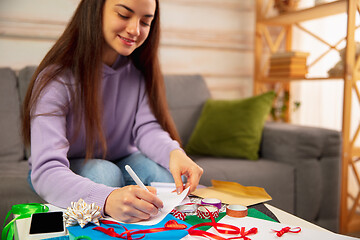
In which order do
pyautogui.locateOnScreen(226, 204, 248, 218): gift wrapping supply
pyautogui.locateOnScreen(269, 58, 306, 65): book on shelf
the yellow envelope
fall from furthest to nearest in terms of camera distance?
pyautogui.locateOnScreen(269, 58, 306, 65): book on shelf, the yellow envelope, pyautogui.locateOnScreen(226, 204, 248, 218): gift wrapping supply

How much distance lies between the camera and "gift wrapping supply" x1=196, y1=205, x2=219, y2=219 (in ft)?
2.46

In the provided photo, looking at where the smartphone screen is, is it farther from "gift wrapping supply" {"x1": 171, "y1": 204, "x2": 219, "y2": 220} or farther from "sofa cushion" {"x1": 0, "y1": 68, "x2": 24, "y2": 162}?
"sofa cushion" {"x1": 0, "y1": 68, "x2": 24, "y2": 162}

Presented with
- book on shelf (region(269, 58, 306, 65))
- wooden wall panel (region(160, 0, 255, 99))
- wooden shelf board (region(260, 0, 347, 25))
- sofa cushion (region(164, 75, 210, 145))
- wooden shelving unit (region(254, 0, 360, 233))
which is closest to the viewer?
wooden shelving unit (region(254, 0, 360, 233))

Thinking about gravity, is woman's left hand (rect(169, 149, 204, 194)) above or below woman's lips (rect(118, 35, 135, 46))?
below

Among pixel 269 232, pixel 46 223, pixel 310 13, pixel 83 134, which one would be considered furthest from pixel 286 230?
pixel 310 13

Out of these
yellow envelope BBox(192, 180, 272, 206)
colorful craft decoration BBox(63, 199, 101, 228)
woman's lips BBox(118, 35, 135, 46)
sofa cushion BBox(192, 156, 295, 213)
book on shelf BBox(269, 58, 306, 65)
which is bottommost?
sofa cushion BBox(192, 156, 295, 213)

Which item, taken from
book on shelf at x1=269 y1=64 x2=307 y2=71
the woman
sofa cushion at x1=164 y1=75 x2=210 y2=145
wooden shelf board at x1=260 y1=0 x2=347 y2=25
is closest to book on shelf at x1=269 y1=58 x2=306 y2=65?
book on shelf at x1=269 y1=64 x2=307 y2=71

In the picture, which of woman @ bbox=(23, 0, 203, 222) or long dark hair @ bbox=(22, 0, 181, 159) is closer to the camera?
woman @ bbox=(23, 0, 203, 222)

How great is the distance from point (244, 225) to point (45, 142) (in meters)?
0.54

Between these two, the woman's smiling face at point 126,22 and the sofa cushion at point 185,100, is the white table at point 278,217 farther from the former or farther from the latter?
the sofa cushion at point 185,100

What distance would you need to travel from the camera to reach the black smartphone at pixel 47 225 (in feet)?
2.15

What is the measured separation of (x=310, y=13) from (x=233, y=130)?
86cm

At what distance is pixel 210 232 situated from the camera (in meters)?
0.67

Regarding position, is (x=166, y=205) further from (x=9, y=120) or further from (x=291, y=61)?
(x=291, y=61)
